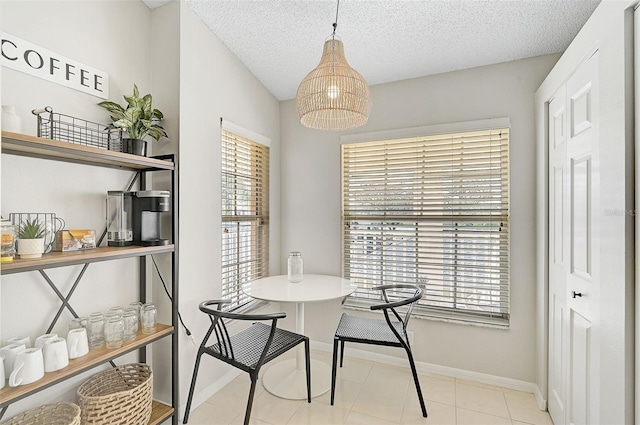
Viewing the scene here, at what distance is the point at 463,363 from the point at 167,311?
86.5 inches

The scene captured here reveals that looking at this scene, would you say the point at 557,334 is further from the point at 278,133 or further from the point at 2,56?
the point at 2,56

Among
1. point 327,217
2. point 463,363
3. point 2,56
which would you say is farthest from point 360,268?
point 2,56

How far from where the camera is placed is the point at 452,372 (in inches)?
101

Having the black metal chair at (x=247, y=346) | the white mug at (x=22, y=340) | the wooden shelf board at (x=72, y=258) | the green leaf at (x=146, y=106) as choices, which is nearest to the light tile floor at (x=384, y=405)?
the black metal chair at (x=247, y=346)

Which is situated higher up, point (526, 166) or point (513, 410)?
point (526, 166)

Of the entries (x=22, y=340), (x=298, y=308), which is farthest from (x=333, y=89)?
(x=22, y=340)

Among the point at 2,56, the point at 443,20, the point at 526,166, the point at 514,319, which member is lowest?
the point at 514,319

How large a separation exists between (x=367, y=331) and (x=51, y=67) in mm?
2363

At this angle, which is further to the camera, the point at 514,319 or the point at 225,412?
the point at 514,319

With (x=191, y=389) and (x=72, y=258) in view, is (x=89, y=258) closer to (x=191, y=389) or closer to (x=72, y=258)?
(x=72, y=258)

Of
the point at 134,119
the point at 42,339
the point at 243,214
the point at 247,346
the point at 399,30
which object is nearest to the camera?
the point at 42,339

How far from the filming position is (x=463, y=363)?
99.6 inches

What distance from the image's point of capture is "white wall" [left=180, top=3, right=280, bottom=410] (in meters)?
2.08

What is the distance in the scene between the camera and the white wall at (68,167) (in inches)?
58.4
